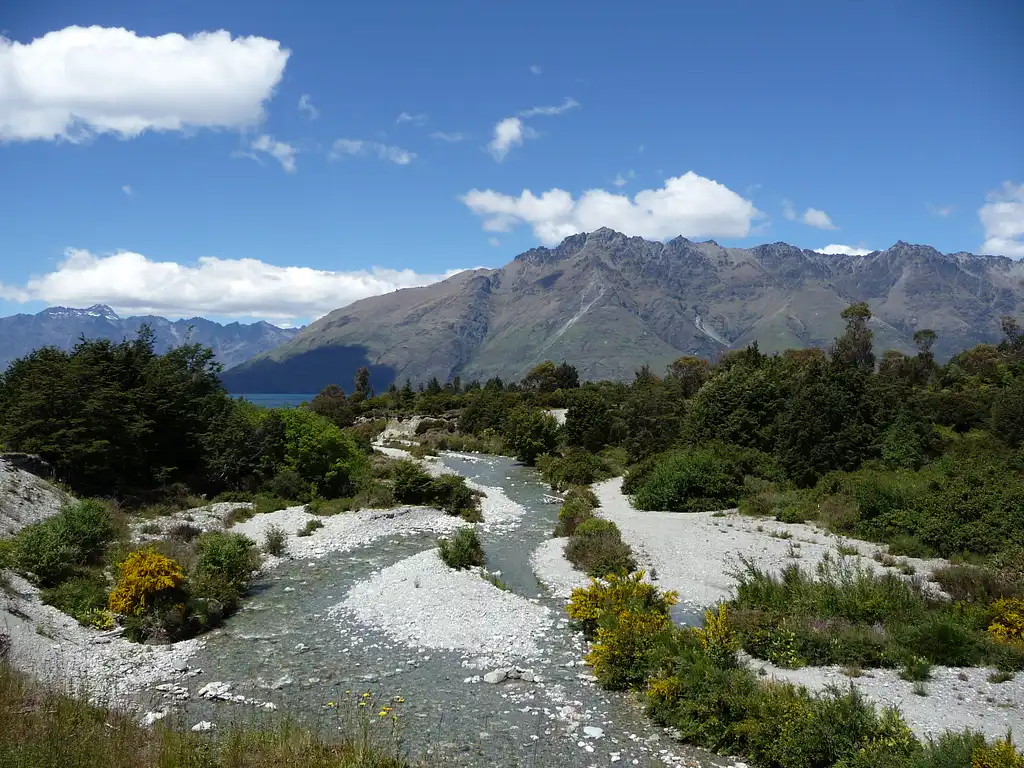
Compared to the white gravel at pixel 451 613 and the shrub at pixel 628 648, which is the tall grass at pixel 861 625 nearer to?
the shrub at pixel 628 648

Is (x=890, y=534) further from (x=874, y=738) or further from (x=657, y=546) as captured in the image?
(x=874, y=738)

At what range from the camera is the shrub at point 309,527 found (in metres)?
26.9

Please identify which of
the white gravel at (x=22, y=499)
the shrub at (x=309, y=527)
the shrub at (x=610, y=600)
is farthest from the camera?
the shrub at (x=309, y=527)

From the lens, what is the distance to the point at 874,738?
9.48 metres

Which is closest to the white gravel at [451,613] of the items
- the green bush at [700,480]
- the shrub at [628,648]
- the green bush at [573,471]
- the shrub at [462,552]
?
the shrub at [462,552]

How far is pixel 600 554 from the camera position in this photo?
74.3 feet

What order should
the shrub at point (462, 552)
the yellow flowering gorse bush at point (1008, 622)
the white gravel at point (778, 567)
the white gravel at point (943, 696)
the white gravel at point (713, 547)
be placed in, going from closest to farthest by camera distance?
the white gravel at point (943, 696) → the white gravel at point (778, 567) → the yellow flowering gorse bush at point (1008, 622) → the white gravel at point (713, 547) → the shrub at point (462, 552)

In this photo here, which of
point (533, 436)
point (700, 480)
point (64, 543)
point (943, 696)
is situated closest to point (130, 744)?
point (64, 543)

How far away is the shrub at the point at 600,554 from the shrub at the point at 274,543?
457 inches

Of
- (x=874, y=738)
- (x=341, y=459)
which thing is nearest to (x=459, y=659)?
(x=874, y=738)

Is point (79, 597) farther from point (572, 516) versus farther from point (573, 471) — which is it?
point (573, 471)

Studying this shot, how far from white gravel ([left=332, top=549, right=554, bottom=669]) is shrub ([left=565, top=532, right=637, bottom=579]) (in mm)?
3626

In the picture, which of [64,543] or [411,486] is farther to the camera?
[411,486]

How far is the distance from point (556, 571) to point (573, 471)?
2112 centimetres
